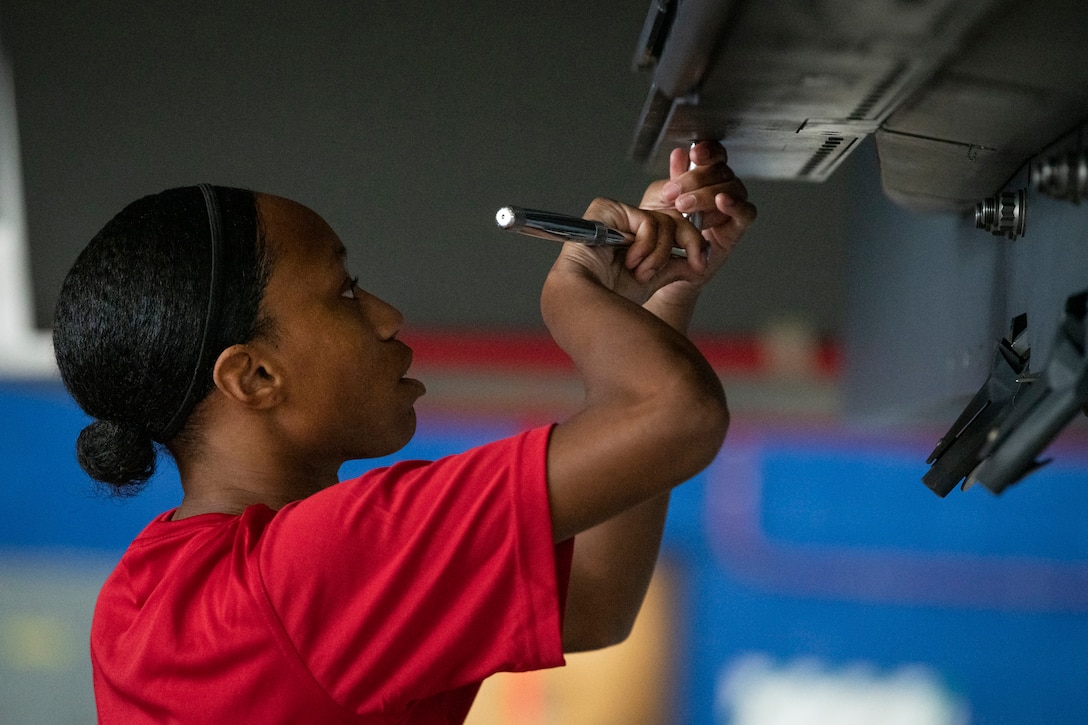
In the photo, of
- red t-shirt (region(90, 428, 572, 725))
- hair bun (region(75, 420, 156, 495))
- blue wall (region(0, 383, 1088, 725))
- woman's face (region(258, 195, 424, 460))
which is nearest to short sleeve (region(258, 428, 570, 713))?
red t-shirt (region(90, 428, 572, 725))

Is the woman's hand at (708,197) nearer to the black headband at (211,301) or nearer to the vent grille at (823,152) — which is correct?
the vent grille at (823,152)

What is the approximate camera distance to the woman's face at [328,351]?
2.37 feet

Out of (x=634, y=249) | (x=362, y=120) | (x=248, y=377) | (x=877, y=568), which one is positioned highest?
(x=362, y=120)

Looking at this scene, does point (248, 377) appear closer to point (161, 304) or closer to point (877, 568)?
point (161, 304)

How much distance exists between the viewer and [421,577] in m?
0.58

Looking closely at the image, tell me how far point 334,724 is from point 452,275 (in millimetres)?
1302

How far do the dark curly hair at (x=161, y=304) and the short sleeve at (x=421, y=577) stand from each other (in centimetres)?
18

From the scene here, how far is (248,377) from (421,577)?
0.73 feet

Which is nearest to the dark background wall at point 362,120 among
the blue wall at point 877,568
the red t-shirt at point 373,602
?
the blue wall at point 877,568

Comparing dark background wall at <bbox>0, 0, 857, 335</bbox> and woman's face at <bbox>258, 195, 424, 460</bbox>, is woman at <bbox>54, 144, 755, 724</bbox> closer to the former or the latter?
woman's face at <bbox>258, 195, 424, 460</bbox>

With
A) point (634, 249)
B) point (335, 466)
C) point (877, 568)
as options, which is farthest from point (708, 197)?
point (877, 568)

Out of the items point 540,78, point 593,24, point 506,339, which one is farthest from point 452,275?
point 593,24

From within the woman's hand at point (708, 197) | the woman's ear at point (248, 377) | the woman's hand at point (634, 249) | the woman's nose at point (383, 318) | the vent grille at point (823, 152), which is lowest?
the woman's ear at point (248, 377)

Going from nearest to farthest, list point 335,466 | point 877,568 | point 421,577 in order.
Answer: point 421,577
point 335,466
point 877,568
